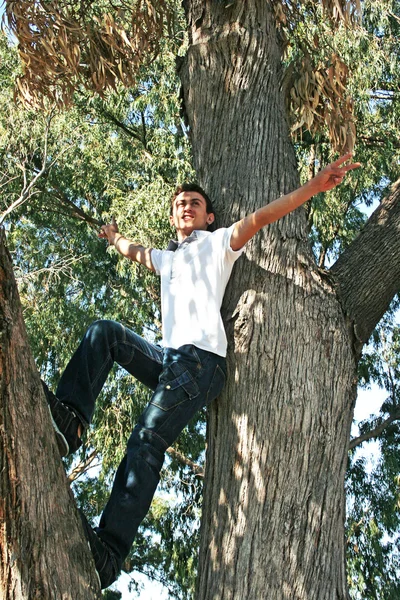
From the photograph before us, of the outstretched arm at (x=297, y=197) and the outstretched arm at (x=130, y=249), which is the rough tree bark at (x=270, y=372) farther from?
the outstretched arm at (x=130, y=249)

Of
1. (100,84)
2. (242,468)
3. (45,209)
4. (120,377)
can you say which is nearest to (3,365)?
(242,468)

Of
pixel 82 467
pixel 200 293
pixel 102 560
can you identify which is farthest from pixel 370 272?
pixel 82 467

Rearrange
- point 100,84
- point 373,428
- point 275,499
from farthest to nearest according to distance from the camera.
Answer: point 373,428 → point 100,84 → point 275,499

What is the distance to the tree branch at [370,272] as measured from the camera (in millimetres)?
3434

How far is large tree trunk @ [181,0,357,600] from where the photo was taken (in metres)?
2.85

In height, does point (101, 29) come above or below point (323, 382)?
above

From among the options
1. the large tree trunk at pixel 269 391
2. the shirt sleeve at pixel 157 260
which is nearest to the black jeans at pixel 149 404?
the large tree trunk at pixel 269 391

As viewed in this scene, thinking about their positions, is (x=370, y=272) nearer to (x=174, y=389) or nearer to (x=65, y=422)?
(x=174, y=389)

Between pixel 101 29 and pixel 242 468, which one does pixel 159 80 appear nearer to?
pixel 101 29

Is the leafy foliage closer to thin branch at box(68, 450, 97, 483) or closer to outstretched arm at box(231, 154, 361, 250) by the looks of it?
outstretched arm at box(231, 154, 361, 250)

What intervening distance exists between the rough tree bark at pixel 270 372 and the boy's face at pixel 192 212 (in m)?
0.08

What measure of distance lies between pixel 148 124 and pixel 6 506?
31.6 feet

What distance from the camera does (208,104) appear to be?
379cm

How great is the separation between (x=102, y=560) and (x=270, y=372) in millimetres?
931
